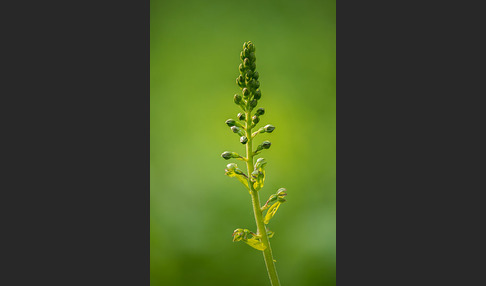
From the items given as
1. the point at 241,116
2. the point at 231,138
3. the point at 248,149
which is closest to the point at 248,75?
the point at 241,116

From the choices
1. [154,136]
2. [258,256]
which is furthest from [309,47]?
[258,256]

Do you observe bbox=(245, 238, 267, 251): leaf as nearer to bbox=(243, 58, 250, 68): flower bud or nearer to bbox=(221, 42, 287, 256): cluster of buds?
bbox=(221, 42, 287, 256): cluster of buds

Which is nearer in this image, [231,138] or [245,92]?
[245,92]

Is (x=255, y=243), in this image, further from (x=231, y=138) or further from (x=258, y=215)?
(x=231, y=138)

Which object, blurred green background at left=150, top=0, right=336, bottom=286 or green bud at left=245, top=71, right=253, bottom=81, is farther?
blurred green background at left=150, top=0, right=336, bottom=286

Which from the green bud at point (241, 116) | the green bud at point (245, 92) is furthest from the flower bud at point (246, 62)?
the green bud at point (241, 116)

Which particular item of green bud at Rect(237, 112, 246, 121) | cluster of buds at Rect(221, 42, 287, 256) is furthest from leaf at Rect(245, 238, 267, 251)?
green bud at Rect(237, 112, 246, 121)

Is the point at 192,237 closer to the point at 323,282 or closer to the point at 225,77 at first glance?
the point at 323,282

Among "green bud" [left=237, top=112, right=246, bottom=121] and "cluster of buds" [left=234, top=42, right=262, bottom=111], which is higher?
"cluster of buds" [left=234, top=42, right=262, bottom=111]
